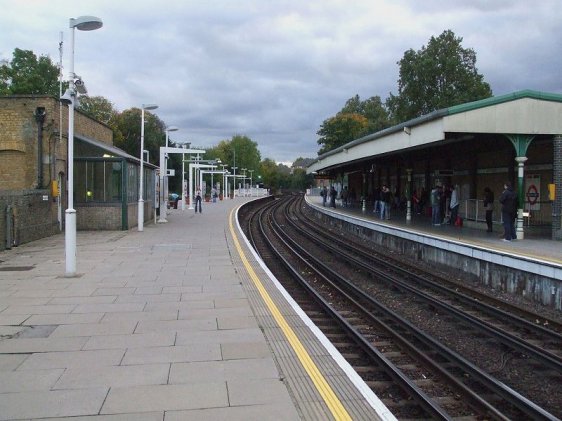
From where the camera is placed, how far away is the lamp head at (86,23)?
1065 cm

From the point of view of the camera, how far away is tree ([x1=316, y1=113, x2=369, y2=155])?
273ft

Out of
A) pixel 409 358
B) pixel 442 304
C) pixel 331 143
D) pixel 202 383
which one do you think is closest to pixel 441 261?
pixel 442 304

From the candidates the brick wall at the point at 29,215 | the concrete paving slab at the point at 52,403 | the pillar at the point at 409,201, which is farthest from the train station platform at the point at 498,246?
the brick wall at the point at 29,215

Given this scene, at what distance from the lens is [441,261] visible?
15.6m

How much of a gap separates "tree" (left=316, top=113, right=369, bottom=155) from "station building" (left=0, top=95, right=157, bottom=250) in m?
60.3

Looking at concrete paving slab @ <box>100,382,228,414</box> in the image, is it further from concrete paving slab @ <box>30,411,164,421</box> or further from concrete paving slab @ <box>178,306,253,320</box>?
concrete paving slab @ <box>178,306,253,320</box>

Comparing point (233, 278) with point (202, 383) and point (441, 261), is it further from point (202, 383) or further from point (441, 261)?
point (441, 261)

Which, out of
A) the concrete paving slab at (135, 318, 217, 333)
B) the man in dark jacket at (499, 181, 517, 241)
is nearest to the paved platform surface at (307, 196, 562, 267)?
the man in dark jacket at (499, 181, 517, 241)

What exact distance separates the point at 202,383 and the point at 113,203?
18.5m

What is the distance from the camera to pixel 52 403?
4.41 metres

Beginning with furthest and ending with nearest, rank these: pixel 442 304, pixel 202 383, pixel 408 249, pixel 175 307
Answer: pixel 408 249 < pixel 442 304 < pixel 175 307 < pixel 202 383

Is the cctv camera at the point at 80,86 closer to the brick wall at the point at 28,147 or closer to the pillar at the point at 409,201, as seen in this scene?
the brick wall at the point at 28,147

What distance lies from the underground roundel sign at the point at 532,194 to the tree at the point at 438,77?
3805cm

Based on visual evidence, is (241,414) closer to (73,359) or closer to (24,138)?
(73,359)
